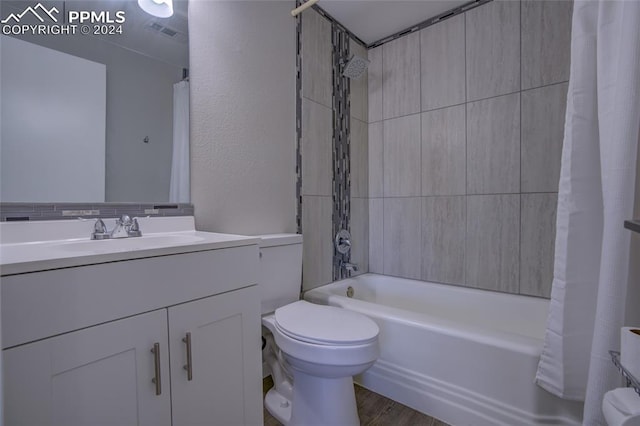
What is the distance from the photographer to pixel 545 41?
66.6 inches

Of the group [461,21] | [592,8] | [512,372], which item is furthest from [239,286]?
[461,21]

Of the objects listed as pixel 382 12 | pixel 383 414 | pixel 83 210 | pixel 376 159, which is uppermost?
pixel 382 12

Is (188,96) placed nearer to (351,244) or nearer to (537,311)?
(351,244)

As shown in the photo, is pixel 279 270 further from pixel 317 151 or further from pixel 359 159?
pixel 359 159

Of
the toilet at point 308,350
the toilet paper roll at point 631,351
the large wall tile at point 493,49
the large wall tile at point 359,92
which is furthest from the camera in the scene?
the large wall tile at point 359,92

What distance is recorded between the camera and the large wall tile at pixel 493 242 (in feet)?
5.94

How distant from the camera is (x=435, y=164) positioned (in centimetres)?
210

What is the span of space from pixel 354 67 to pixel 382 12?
0.41 meters

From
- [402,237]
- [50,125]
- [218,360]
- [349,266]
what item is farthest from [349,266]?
A: [50,125]

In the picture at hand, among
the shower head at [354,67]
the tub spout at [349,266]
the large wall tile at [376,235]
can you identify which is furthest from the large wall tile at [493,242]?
the shower head at [354,67]

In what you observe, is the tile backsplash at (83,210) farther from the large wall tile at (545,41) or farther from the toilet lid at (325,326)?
the large wall tile at (545,41)

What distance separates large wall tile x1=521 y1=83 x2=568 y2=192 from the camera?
5.45 feet

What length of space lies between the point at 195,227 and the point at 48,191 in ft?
1.78

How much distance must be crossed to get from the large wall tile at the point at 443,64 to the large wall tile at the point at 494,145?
0.57 feet
